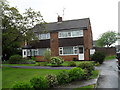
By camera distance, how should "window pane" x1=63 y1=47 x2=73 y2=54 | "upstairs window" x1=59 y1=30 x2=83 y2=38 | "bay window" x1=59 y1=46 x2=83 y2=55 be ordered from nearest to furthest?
"upstairs window" x1=59 y1=30 x2=83 y2=38, "bay window" x1=59 y1=46 x2=83 y2=55, "window pane" x1=63 y1=47 x2=73 y2=54

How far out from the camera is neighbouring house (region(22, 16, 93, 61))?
22484mm

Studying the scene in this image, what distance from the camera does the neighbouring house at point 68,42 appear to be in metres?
22.5

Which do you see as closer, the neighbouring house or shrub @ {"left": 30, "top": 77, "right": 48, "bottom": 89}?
shrub @ {"left": 30, "top": 77, "right": 48, "bottom": 89}

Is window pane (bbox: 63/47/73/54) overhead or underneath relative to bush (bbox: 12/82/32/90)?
overhead

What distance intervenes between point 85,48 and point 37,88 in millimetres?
16656

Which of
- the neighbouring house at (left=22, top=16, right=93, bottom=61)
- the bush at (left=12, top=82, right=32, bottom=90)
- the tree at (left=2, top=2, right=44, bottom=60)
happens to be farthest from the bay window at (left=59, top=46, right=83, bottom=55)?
the bush at (left=12, top=82, right=32, bottom=90)

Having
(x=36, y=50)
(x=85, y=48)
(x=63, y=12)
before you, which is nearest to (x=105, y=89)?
(x=85, y=48)

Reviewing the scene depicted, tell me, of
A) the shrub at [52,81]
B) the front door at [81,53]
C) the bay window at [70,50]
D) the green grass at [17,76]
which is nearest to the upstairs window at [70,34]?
the bay window at [70,50]

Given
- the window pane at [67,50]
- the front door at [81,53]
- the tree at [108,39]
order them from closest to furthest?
the front door at [81,53], the window pane at [67,50], the tree at [108,39]

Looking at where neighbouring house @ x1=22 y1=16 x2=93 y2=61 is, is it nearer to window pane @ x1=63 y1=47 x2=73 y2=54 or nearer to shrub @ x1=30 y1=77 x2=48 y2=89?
window pane @ x1=63 y1=47 x2=73 y2=54

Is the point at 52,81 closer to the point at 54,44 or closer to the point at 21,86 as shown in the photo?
the point at 21,86

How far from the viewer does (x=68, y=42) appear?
2353 centimetres

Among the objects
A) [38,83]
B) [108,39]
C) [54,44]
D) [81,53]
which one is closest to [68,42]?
[54,44]

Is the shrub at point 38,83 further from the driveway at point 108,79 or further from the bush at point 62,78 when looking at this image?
the driveway at point 108,79
